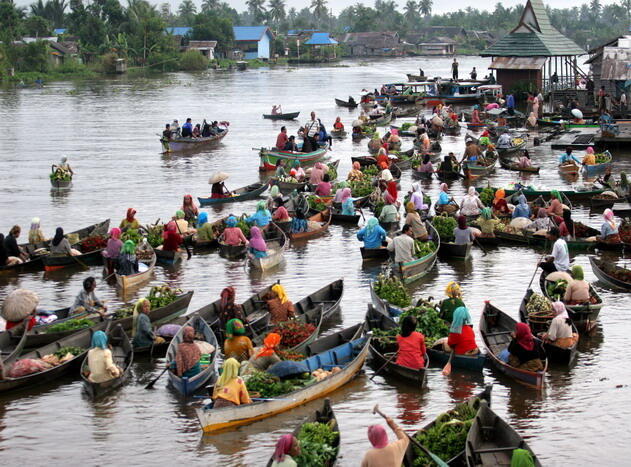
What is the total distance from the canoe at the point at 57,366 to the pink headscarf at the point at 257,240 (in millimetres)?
6308

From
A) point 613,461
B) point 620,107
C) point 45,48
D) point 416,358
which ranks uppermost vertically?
point 45,48

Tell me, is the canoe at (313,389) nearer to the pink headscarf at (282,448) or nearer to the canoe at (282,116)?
the pink headscarf at (282,448)

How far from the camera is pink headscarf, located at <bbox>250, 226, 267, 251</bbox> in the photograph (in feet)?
72.3

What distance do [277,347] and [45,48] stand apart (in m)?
89.9

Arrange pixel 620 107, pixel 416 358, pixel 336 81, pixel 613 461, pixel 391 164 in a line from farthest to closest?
pixel 336 81 < pixel 620 107 < pixel 391 164 < pixel 416 358 < pixel 613 461

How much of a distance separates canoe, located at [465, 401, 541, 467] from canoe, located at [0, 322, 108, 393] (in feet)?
24.1

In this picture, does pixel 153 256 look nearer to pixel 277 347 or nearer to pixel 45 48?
pixel 277 347

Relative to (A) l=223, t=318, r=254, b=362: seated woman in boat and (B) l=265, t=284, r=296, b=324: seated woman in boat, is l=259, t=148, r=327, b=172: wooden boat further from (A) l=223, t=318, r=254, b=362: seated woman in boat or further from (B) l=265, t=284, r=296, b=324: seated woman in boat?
(A) l=223, t=318, r=254, b=362: seated woman in boat

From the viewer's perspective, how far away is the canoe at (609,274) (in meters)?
19.5

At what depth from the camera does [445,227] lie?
2303cm

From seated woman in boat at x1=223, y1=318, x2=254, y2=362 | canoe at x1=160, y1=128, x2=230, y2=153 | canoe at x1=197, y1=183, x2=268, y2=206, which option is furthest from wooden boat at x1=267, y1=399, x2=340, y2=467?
canoe at x1=160, y1=128, x2=230, y2=153

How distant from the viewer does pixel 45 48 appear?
9694cm

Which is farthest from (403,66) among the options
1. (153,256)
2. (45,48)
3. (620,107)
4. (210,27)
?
(153,256)

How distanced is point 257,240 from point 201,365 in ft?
25.1
